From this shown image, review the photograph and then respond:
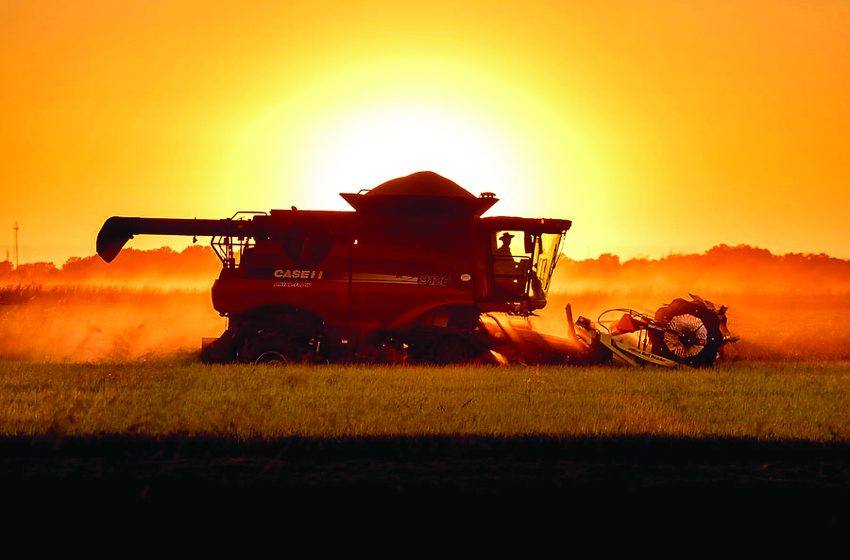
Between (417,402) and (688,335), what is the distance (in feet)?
28.1

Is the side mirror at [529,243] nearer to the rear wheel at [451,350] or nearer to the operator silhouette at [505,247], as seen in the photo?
the operator silhouette at [505,247]

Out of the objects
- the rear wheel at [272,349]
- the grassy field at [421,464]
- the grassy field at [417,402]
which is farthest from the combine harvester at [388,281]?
the grassy field at [421,464]

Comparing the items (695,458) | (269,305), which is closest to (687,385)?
(695,458)

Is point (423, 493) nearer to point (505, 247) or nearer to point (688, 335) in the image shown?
point (505, 247)

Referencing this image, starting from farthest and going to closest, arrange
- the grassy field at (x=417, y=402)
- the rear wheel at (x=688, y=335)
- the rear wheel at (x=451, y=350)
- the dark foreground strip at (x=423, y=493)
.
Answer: the rear wheel at (x=688, y=335)
the rear wheel at (x=451, y=350)
the grassy field at (x=417, y=402)
the dark foreground strip at (x=423, y=493)

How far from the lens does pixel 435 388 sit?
16.4 meters

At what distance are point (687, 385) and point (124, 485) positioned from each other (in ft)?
36.8

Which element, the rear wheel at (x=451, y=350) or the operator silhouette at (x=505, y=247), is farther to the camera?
the operator silhouette at (x=505, y=247)

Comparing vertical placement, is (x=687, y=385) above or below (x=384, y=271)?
below

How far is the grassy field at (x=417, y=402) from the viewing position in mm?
12531

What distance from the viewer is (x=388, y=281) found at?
20.5 meters

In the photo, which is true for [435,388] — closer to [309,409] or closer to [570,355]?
[309,409]

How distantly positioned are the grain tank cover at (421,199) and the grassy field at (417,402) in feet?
10.5

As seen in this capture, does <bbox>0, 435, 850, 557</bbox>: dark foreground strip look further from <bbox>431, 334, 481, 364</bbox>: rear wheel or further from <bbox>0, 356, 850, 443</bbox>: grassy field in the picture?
<bbox>431, 334, 481, 364</bbox>: rear wheel
